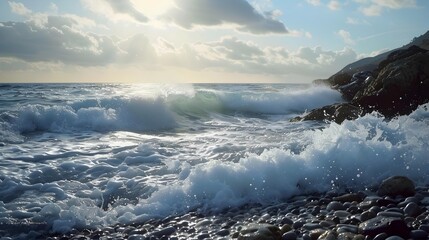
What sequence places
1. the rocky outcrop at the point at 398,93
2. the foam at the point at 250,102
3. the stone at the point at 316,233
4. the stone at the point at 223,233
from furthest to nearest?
the foam at the point at 250,102 → the rocky outcrop at the point at 398,93 → the stone at the point at 223,233 → the stone at the point at 316,233

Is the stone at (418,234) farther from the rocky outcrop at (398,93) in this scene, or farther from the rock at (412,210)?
the rocky outcrop at (398,93)

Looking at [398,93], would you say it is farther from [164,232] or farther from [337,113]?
[164,232]

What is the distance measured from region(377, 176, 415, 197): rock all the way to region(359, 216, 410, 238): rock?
48.8 inches

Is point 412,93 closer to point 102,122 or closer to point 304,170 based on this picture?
point 304,170

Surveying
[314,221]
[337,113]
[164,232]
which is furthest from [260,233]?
[337,113]

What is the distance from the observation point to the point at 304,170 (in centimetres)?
582

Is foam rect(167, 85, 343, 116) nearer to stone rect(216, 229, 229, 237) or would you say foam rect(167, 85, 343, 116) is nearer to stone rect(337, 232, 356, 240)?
stone rect(216, 229, 229, 237)

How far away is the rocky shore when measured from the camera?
3.67 metres

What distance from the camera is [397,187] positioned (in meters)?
4.87

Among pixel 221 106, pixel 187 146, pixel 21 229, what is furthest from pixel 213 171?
pixel 221 106

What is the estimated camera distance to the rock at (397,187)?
4.81m

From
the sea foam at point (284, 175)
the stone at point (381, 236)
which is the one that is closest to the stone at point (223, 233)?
the sea foam at point (284, 175)

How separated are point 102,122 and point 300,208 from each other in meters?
10.8

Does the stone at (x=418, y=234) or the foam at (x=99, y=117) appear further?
the foam at (x=99, y=117)
